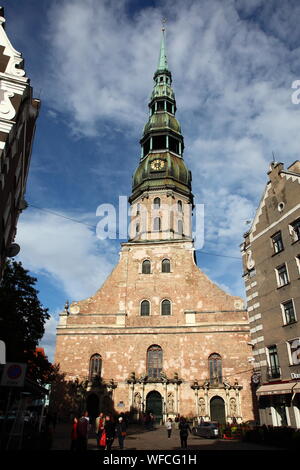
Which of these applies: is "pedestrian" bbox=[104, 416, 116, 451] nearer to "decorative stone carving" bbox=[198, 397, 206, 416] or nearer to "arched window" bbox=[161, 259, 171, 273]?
"decorative stone carving" bbox=[198, 397, 206, 416]

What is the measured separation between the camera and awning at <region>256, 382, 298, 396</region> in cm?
1531

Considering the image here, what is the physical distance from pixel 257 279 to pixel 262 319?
214 centimetres

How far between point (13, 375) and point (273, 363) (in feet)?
41.0

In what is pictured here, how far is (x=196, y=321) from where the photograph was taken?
30.8 metres

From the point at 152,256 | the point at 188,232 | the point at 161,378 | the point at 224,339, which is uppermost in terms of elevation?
the point at 188,232

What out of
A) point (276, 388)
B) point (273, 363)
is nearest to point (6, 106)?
point (276, 388)

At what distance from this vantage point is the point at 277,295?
57.7 ft

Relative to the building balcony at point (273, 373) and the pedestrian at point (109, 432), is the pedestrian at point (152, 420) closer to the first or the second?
the building balcony at point (273, 373)

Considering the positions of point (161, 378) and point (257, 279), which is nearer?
point (257, 279)

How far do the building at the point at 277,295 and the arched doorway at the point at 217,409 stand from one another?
432 inches

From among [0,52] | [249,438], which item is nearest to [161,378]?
[249,438]

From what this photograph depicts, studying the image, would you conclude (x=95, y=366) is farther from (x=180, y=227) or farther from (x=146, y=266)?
(x=180, y=227)

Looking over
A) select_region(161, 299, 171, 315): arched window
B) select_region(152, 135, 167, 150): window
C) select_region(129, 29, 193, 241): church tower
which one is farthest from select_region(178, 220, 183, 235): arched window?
select_region(152, 135, 167, 150): window
